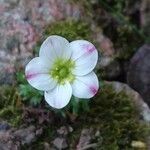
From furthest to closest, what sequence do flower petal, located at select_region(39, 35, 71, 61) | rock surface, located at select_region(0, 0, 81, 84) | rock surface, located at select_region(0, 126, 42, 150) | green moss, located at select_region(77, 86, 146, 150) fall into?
rock surface, located at select_region(0, 0, 81, 84) → green moss, located at select_region(77, 86, 146, 150) → rock surface, located at select_region(0, 126, 42, 150) → flower petal, located at select_region(39, 35, 71, 61)

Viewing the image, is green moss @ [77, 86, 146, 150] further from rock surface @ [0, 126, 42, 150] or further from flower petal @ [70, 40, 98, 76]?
flower petal @ [70, 40, 98, 76]

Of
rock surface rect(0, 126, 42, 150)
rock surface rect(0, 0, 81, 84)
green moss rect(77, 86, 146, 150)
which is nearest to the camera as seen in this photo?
rock surface rect(0, 126, 42, 150)

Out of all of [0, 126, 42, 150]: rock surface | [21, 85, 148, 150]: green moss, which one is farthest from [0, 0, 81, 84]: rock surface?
[21, 85, 148, 150]: green moss

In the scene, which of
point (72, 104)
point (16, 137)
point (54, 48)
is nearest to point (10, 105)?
point (16, 137)

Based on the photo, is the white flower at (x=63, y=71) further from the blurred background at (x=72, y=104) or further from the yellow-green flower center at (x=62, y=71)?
the blurred background at (x=72, y=104)

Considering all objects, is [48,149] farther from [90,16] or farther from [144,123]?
[90,16]

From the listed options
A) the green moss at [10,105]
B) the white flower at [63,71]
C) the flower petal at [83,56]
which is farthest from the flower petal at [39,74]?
the green moss at [10,105]

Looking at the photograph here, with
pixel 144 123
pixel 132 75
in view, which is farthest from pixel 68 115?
pixel 132 75
